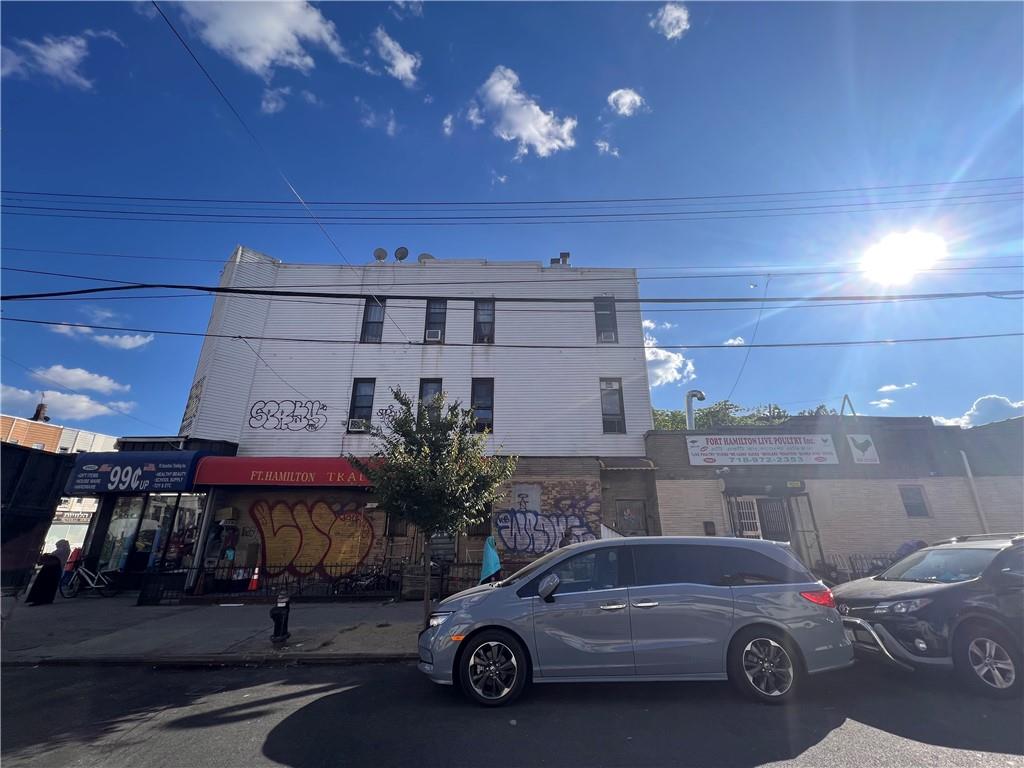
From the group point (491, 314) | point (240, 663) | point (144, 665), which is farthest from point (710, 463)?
point (144, 665)

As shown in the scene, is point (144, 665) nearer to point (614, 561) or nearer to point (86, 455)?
point (614, 561)

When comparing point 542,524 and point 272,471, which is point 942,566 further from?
point 272,471

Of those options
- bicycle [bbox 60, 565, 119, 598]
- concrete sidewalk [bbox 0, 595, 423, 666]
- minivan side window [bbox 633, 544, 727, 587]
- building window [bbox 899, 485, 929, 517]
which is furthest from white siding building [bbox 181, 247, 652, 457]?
minivan side window [bbox 633, 544, 727, 587]

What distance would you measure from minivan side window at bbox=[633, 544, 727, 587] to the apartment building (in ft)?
25.5

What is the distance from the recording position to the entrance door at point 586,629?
4961mm

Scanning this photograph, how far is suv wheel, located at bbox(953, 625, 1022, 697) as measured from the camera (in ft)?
16.0

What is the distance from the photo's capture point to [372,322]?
17.5 m

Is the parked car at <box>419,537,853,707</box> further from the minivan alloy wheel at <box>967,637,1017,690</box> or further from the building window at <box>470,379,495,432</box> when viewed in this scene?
the building window at <box>470,379,495,432</box>

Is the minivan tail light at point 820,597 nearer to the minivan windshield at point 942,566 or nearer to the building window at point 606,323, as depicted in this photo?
the minivan windshield at point 942,566

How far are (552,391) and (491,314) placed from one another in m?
3.94

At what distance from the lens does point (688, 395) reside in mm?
19203

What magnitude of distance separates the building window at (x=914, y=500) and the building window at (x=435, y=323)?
53.0ft

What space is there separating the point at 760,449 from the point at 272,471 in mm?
Result: 15403

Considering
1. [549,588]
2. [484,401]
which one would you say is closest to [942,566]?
[549,588]
